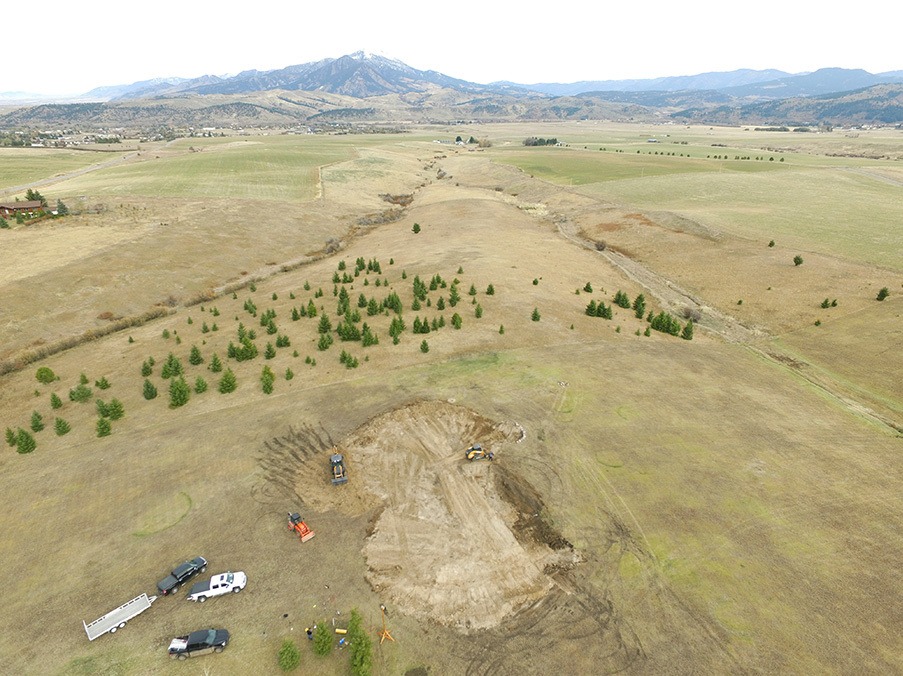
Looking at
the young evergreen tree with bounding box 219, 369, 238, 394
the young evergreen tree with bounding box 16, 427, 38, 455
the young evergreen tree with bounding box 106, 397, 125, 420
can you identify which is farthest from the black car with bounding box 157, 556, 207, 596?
the young evergreen tree with bounding box 16, 427, 38, 455

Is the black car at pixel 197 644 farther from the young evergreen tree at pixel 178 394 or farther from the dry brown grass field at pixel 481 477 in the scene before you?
the young evergreen tree at pixel 178 394

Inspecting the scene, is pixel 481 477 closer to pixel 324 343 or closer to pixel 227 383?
pixel 324 343

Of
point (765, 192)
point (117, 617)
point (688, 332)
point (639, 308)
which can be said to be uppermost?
point (765, 192)

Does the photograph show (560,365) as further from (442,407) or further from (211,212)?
(211,212)

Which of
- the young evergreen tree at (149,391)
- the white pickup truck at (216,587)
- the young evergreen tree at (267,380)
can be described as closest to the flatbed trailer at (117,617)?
the white pickup truck at (216,587)

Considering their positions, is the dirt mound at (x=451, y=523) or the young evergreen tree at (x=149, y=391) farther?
the young evergreen tree at (x=149, y=391)

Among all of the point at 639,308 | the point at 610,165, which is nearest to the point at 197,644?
the point at 639,308

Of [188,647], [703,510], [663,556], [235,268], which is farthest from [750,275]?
[235,268]

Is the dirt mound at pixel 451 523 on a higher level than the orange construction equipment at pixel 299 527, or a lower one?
lower
